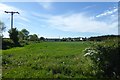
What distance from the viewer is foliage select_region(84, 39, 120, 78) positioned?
13320 mm

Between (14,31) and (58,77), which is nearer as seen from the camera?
(58,77)

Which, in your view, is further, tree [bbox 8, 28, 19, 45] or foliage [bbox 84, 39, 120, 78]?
tree [bbox 8, 28, 19, 45]

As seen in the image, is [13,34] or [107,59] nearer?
[107,59]

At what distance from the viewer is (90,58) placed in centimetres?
1431

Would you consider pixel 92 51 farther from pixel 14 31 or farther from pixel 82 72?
pixel 14 31

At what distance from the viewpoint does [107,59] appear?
44.1 feet

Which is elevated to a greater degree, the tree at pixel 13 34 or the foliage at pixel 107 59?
the tree at pixel 13 34

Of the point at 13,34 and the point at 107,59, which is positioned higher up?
the point at 13,34

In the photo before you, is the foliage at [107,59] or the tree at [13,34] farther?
the tree at [13,34]

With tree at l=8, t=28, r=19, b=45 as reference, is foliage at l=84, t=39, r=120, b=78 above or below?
Answer: below

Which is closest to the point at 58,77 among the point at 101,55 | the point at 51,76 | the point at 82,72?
the point at 51,76

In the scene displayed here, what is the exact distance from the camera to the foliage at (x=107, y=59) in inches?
524

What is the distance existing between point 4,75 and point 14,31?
2144 inches

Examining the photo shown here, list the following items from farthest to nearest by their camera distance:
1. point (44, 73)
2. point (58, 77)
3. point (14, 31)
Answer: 1. point (14, 31)
2. point (44, 73)
3. point (58, 77)
